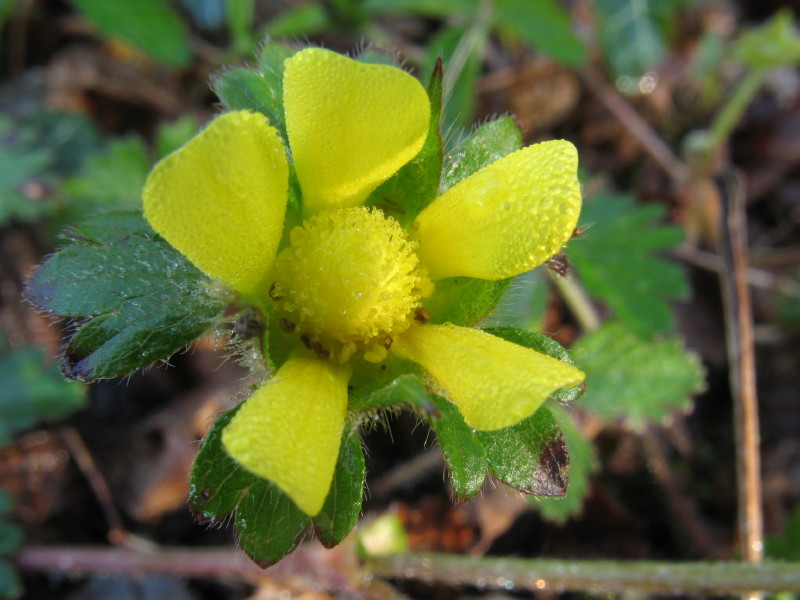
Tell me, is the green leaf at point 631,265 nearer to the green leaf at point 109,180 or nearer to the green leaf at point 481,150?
the green leaf at point 481,150

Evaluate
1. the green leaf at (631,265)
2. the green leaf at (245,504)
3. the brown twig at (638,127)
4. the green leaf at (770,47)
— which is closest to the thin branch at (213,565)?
the green leaf at (245,504)

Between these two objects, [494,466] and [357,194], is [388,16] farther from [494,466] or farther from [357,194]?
[494,466]

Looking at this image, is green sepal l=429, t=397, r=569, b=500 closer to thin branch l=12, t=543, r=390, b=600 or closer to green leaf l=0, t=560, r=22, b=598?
thin branch l=12, t=543, r=390, b=600

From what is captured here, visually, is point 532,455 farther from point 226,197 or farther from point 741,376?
point 741,376

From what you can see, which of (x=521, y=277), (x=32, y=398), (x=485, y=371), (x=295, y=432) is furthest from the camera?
(x=32, y=398)

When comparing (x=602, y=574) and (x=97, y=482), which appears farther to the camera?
(x=97, y=482)

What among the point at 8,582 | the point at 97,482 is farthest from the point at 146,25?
the point at 8,582
